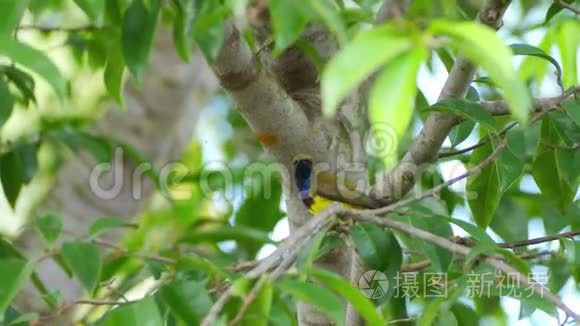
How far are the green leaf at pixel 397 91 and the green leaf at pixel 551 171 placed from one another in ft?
1.84

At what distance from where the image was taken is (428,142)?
115 cm

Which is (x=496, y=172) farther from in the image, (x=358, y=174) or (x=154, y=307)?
(x=154, y=307)

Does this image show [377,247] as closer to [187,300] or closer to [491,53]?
[187,300]

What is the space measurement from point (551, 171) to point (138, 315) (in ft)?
1.92

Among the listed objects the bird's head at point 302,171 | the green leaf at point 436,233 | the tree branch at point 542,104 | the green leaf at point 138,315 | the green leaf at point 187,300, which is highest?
the green leaf at point 138,315

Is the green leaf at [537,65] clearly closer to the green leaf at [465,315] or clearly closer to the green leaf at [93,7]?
the green leaf at [465,315]

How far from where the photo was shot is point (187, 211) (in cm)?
245

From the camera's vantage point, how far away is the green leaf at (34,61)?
81cm

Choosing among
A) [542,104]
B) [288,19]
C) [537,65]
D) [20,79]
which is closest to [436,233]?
[542,104]

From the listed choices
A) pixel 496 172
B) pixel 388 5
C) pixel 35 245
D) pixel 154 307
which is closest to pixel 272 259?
pixel 154 307

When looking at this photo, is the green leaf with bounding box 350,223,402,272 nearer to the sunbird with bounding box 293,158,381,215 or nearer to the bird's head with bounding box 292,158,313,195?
the sunbird with bounding box 293,158,381,215

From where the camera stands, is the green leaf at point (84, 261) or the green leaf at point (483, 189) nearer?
the green leaf at point (84, 261)

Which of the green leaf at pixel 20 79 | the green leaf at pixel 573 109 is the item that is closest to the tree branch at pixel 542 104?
the green leaf at pixel 573 109

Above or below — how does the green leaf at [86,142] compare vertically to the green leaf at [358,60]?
below
